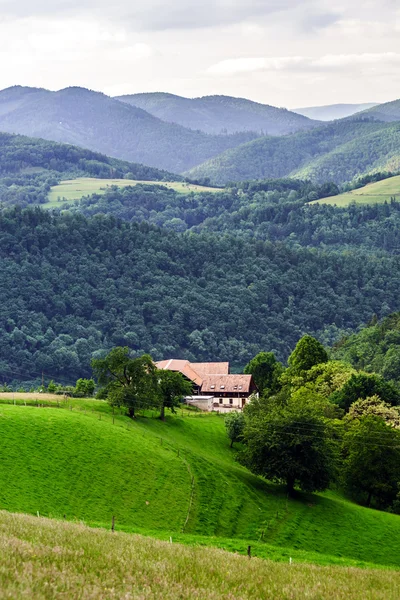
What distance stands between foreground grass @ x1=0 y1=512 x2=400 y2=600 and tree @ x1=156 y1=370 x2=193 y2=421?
52.8 meters

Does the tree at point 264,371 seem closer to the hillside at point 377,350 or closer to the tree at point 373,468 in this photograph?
the hillside at point 377,350

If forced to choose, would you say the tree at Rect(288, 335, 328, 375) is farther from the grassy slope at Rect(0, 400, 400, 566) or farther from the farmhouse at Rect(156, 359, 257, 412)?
the grassy slope at Rect(0, 400, 400, 566)

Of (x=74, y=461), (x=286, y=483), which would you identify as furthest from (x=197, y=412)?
(x=74, y=461)

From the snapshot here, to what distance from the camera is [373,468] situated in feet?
254

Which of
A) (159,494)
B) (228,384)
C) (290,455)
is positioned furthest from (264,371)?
(159,494)

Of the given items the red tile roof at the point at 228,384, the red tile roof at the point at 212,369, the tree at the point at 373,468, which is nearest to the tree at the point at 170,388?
the tree at the point at 373,468

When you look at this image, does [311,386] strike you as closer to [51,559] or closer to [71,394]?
[71,394]

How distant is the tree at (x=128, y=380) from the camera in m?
81.2

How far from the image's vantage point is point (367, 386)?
10606 cm

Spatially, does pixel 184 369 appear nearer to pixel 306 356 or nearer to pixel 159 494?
pixel 306 356

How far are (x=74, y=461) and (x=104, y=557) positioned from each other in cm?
3558

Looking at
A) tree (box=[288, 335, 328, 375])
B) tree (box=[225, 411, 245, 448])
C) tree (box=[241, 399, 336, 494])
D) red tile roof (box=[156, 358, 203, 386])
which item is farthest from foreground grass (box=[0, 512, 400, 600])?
red tile roof (box=[156, 358, 203, 386])

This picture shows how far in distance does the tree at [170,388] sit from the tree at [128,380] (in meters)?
1.28

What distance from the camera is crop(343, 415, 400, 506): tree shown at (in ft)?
254
